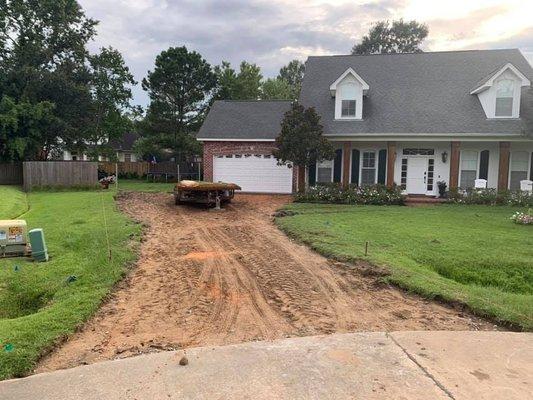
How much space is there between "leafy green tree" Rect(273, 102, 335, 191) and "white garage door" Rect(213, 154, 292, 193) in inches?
127

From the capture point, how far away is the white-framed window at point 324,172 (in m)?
20.8

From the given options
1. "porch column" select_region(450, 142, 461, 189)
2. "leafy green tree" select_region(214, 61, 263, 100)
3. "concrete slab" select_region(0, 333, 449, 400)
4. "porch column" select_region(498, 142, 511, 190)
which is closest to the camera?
"concrete slab" select_region(0, 333, 449, 400)

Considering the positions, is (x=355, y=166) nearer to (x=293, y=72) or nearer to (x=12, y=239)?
(x=12, y=239)

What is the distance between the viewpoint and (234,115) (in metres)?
23.4

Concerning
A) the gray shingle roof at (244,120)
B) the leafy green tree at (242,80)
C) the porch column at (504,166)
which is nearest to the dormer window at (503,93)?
the porch column at (504,166)

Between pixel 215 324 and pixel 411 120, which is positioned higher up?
pixel 411 120

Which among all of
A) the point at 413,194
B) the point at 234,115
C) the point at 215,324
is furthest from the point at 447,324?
the point at 234,115

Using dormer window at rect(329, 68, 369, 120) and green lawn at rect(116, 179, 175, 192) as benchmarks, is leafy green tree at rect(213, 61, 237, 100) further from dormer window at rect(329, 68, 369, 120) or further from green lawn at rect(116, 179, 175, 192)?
dormer window at rect(329, 68, 369, 120)

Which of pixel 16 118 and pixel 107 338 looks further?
pixel 16 118

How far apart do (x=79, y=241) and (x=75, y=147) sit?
79.9 feet

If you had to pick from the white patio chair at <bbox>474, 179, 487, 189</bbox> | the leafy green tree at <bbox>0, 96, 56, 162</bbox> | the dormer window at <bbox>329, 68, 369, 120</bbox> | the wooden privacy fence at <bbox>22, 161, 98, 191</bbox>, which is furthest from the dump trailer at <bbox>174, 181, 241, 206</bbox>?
the leafy green tree at <bbox>0, 96, 56, 162</bbox>

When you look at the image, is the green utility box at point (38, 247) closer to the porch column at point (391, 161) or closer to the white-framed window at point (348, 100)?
the porch column at point (391, 161)

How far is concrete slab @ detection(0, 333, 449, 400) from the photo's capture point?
3.61 meters

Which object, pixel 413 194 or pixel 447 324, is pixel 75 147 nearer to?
pixel 413 194
